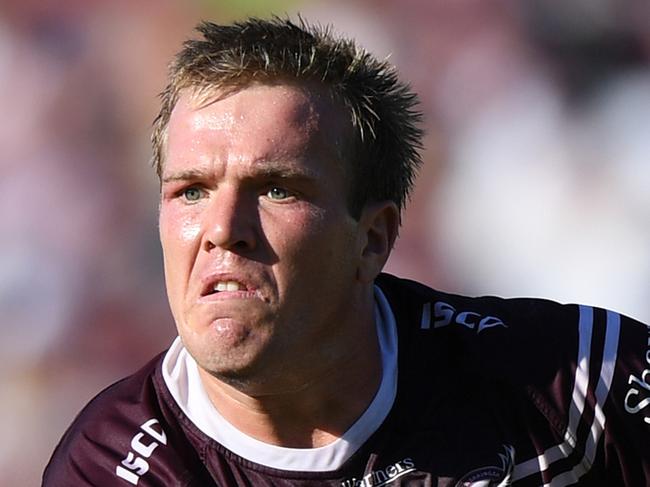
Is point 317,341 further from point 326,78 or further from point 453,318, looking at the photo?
point 326,78

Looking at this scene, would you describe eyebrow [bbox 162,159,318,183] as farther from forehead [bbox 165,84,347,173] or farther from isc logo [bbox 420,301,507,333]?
isc logo [bbox 420,301,507,333]

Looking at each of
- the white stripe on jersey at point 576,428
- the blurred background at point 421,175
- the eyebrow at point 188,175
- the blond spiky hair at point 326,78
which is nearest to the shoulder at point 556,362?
the white stripe on jersey at point 576,428

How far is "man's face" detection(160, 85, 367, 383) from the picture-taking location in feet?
7.82

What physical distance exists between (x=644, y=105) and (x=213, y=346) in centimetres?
222

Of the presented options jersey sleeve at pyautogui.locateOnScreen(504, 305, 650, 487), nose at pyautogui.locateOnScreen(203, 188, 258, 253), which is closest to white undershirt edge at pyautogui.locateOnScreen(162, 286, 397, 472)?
jersey sleeve at pyautogui.locateOnScreen(504, 305, 650, 487)

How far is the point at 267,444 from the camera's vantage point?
8.50ft

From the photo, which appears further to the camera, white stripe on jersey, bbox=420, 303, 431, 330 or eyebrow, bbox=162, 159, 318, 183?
white stripe on jersey, bbox=420, 303, 431, 330

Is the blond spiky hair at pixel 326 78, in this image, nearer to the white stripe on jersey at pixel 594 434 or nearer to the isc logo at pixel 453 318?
the isc logo at pixel 453 318

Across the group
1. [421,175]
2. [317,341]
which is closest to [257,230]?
[317,341]

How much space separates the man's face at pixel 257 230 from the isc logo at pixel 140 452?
0.87ft

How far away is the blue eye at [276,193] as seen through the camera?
245cm

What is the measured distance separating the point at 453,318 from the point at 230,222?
2.18 ft

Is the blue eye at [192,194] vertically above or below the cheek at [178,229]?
above

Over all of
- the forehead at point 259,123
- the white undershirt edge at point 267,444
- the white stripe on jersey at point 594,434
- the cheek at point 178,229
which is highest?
the forehead at point 259,123
